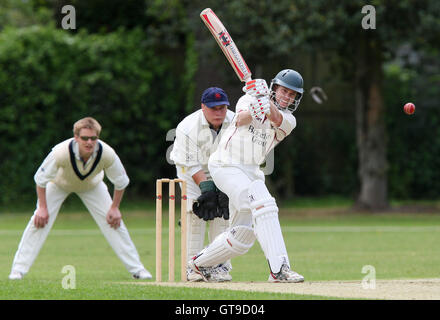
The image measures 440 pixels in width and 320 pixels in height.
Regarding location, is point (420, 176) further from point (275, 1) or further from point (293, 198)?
point (275, 1)

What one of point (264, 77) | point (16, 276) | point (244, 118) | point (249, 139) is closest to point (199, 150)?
point (249, 139)

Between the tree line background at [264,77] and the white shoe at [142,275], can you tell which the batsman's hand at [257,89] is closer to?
the white shoe at [142,275]

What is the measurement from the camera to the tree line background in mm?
15188

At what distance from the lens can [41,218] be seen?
25.6ft

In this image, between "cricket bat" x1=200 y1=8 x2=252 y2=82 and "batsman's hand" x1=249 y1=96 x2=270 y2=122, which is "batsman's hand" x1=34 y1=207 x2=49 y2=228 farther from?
"batsman's hand" x1=249 y1=96 x2=270 y2=122

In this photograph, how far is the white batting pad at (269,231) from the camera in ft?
19.9

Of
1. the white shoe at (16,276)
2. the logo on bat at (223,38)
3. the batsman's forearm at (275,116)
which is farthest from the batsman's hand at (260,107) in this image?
the white shoe at (16,276)

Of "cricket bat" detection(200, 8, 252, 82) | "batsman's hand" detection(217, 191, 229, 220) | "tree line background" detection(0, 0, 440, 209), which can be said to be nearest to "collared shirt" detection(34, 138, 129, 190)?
"batsman's hand" detection(217, 191, 229, 220)

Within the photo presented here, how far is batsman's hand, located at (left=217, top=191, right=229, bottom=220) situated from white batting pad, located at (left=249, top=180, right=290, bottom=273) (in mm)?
714

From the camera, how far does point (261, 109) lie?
5.99m

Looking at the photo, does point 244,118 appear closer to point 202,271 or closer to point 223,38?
point 223,38
